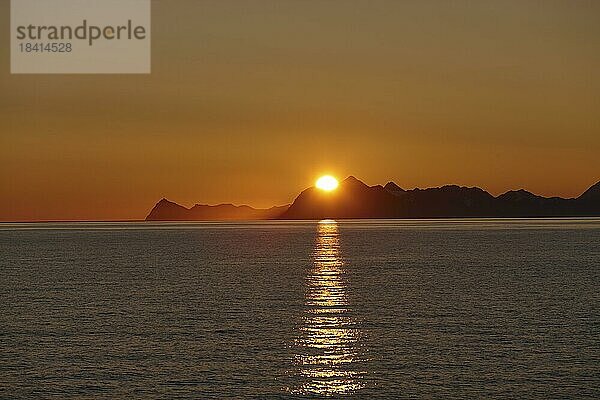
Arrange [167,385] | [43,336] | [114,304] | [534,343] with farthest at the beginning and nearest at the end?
[114,304] → [43,336] → [534,343] → [167,385]

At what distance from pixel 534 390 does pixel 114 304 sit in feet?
123

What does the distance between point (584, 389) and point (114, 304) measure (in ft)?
127

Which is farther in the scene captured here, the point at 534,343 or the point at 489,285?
the point at 489,285

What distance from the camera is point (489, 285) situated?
7738cm

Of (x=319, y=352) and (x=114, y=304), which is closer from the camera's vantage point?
(x=319, y=352)

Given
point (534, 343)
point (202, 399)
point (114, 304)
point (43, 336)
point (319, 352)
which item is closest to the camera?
point (202, 399)

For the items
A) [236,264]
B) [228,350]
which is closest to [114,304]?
[228,350]

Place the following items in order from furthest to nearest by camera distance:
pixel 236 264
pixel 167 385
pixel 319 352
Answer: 1. pixel 236 264
2. pixel 319 352
3. pixel 167 385

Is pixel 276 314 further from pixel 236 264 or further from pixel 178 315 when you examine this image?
pixel 236 264

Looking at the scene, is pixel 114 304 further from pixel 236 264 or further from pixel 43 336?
pixel 236 264

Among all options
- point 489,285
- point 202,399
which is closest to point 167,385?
point 202,399

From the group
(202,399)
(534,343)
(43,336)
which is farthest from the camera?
(43,336)

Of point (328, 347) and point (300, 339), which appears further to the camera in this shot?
point (300, 339)

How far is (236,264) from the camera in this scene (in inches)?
4508
